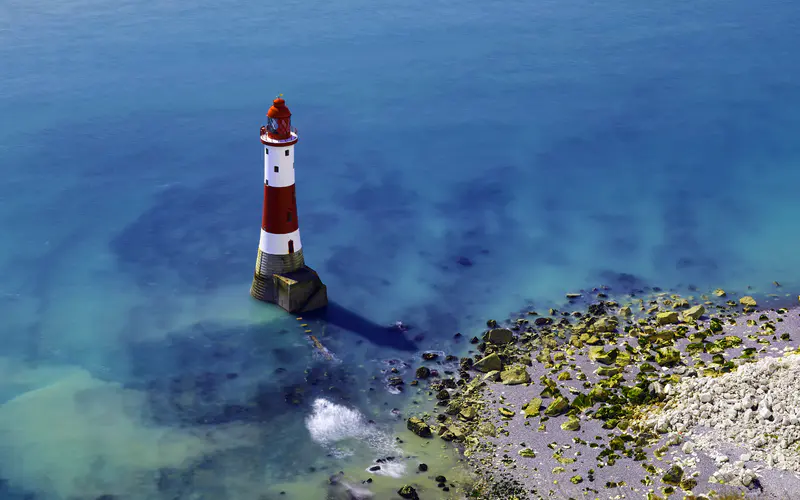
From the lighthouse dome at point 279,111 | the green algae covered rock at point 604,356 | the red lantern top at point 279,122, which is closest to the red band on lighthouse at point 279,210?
the red lantern top at point 279,122

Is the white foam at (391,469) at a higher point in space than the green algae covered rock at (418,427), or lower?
lower

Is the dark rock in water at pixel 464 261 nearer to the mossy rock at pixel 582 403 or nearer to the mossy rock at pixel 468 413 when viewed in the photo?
the mossy rock at pixel 468 413

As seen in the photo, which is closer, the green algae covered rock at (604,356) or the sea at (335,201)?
the sea at (335,201)

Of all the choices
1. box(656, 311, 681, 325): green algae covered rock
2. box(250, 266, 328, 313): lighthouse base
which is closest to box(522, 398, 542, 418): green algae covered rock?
box(656, 311, 681, 325): green algae covered rock

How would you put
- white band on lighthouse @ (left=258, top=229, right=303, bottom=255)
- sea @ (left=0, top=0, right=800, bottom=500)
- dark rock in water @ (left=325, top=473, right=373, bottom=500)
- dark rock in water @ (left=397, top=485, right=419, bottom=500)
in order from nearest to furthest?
1. dark rock in water @ (left=397, top=485, right=419, bottom=500)
2. dark rock in water @ (left=325, top=473, right=373, bottom=500)
3. sea @ (left=0, top=0, right=800, bottom=500)
4. white band on lighthouse @ (left=258, top=229, right=303, bottom=255)

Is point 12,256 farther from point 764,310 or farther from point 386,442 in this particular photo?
point 764,310

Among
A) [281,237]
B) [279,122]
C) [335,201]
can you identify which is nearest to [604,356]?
[281,237]

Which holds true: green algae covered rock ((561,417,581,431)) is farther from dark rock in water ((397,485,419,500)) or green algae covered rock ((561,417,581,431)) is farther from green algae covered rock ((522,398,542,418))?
dark rock in water ((397,485,419,500))
